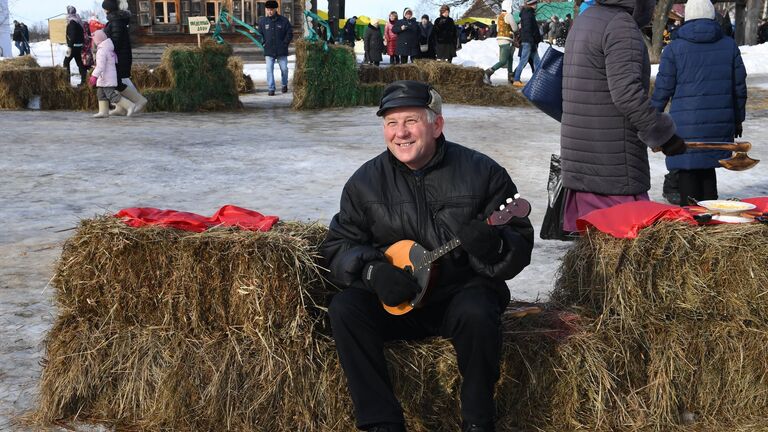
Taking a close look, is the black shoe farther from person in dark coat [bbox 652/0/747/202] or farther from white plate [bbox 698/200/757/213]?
person in dark coat [bbox 652/0/747/202]

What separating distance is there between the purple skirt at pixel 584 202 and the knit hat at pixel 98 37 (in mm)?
10224

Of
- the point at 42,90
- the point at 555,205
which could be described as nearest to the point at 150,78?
the point at 42,90

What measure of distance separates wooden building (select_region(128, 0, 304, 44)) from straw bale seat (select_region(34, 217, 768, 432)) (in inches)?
1053

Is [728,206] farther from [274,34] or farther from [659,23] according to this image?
[659,23]

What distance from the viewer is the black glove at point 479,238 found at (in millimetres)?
3004

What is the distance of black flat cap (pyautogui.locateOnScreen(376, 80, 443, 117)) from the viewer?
3.29 m

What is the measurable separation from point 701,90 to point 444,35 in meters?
16.2

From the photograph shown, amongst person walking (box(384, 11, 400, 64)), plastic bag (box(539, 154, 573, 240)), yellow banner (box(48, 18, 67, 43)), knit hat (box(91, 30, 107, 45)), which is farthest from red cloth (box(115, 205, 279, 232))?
yellow banner (box(48, 18, 67, 43))

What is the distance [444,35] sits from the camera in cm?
2161

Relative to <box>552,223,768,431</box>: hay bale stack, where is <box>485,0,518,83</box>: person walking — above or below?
above

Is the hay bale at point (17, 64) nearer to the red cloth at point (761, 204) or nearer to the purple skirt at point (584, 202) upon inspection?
the purple skirt at point (584, 202)

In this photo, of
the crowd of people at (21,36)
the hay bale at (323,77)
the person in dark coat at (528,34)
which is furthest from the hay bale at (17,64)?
the crowd of people at (21,36)

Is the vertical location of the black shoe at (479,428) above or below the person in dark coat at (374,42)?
below

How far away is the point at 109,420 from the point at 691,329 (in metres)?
2.32
